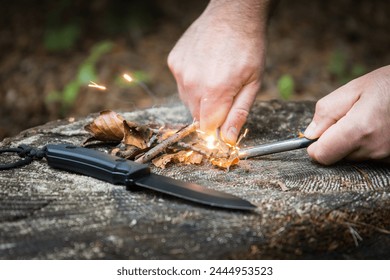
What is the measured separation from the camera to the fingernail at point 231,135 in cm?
215

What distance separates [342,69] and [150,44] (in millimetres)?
2677

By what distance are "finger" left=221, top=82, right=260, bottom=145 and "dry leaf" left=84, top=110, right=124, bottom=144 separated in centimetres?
51

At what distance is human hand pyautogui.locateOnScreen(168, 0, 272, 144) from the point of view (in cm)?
221

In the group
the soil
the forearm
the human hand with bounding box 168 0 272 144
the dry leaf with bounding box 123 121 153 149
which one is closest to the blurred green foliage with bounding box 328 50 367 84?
the soil

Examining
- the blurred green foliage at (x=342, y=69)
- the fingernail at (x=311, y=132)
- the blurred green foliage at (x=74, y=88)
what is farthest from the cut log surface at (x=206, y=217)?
the blurred green foliage at (x=342, y=69)

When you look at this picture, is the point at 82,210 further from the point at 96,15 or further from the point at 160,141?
the point at 96,15

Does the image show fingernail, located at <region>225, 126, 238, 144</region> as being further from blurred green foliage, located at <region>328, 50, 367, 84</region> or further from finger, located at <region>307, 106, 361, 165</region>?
blurred green foliage, located at <region>328, 50, 367, 84</region>

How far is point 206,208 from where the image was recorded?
4.89 ft

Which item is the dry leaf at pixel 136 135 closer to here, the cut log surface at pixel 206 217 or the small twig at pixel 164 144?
the small twig at pixel 164 144

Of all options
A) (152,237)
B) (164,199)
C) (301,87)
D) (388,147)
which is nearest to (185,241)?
(152,237)

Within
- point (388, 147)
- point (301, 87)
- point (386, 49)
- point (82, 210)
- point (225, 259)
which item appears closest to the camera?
point (225, 259)

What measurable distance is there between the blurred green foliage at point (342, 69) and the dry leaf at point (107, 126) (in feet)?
14.2

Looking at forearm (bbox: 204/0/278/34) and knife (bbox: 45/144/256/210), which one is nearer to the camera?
knife (bbox: 45/144/256/210)

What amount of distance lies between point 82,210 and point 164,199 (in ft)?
0.92
